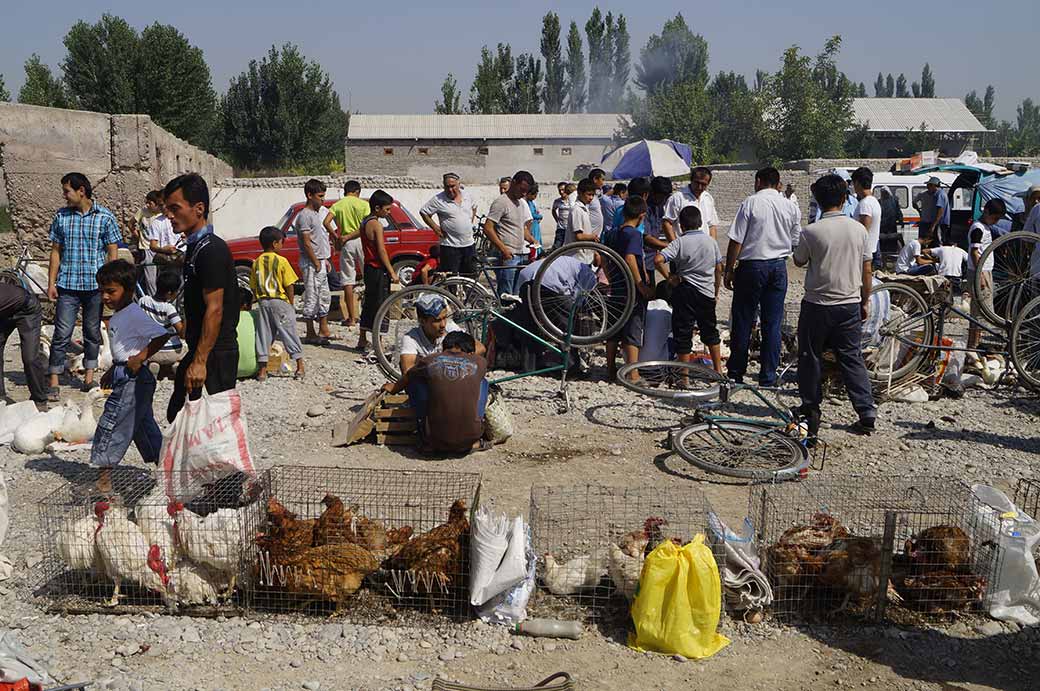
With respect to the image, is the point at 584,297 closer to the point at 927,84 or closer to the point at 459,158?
the point at 459,158

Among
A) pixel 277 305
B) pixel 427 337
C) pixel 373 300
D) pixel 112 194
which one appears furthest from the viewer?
pixel 112 194

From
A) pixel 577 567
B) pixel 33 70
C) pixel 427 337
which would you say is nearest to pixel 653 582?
pixel 577 567

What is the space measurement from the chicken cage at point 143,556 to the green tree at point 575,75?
71.8 metres

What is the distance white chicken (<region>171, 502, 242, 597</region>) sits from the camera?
13.5 feet

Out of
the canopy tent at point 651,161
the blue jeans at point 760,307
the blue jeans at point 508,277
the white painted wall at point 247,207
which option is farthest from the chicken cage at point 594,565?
the white painted wall at point 247,207

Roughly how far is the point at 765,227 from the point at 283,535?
499 centimetres

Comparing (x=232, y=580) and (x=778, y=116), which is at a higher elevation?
(x=778, y=116)

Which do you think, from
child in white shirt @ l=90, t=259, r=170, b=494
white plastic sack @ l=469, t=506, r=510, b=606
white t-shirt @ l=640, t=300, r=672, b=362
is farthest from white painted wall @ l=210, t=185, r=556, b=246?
white plastic sack @ l=469, t=506, r=510, b=606

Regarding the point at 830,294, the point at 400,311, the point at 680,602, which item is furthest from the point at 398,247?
the point at 680,602

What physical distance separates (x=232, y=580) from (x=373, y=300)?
5669 millimetres

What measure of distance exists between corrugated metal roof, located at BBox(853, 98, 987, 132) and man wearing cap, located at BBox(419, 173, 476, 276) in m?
51.5

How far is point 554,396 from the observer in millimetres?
7953

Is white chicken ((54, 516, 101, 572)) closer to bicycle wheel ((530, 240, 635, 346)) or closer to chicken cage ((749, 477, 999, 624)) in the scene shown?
chicken cage ((749, 477, 999, 624))

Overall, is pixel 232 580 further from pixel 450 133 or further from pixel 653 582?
pixel 450 133
